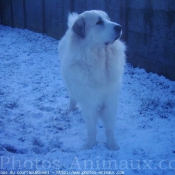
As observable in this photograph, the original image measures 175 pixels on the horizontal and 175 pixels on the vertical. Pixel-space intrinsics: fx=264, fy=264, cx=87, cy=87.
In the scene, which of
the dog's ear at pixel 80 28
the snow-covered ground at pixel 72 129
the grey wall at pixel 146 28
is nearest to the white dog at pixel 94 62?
the dog's ear at pixel 80 28

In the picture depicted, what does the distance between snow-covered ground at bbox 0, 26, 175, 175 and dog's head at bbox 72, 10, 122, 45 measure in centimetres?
133

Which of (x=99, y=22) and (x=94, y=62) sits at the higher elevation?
(x=99, y=22)

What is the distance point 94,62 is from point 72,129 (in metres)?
1.28

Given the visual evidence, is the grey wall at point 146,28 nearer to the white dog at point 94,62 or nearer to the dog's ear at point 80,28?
the white dog at point 94,62

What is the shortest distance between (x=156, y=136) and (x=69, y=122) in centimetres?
133

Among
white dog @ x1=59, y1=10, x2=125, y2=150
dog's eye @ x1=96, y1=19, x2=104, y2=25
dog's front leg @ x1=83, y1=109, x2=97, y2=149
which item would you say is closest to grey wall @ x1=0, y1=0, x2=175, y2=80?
white dog @ x1=59, y1=10, x2=125, y2=150

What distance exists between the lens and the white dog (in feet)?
9.86

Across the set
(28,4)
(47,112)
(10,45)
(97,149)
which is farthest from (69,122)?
(28,4)

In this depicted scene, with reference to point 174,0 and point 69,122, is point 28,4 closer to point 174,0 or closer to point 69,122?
point 174,0

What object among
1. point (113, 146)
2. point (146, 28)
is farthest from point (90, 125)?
point (146, 28)

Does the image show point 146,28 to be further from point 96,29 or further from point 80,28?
point 80,28

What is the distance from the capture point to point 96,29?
306 centimetres

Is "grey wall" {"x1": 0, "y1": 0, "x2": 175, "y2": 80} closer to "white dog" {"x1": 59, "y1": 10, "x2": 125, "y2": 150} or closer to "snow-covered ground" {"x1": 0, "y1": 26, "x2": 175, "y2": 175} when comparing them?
"snow-covered ground" {"x1": 0, "y1": 26, "x2": 175, "y2": 175}

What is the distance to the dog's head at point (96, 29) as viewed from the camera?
3.00 meters
